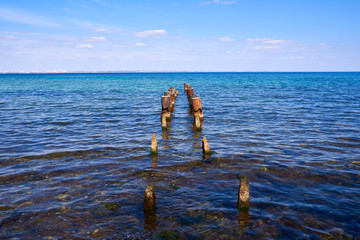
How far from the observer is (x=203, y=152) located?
10.0 m

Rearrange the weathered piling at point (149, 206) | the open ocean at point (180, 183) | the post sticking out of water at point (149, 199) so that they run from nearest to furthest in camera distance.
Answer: the open ocean at point (180, 183)
the weathered piling at point (149, 206)
the post sticking out of water at point (149, 199)

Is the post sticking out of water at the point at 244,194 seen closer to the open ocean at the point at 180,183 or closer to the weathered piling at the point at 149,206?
the open ocean at the point at 180,183

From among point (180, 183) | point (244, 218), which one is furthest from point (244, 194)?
point (180, 183)

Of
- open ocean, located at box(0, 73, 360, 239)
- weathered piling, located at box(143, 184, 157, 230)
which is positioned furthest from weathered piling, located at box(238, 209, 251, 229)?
weathered piling, located at box(143, 184, 157, 230)

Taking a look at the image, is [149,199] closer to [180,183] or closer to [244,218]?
[180,183]

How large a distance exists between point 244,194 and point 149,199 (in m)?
2.29

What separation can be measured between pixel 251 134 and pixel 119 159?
7183mm

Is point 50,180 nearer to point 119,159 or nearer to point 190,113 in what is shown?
point 119,159

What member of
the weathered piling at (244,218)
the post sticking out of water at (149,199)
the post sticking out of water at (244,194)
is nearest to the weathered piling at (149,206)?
the post sticking out of water at (149,199)

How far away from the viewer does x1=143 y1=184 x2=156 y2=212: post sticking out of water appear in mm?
5938

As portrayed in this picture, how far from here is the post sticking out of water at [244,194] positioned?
19.5 feet

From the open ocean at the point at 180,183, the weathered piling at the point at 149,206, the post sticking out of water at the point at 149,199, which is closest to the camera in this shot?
the open ocean at the point at 180,183

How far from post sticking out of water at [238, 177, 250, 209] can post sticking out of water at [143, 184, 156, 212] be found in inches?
83.4

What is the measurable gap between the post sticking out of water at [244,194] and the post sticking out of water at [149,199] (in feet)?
6.95
